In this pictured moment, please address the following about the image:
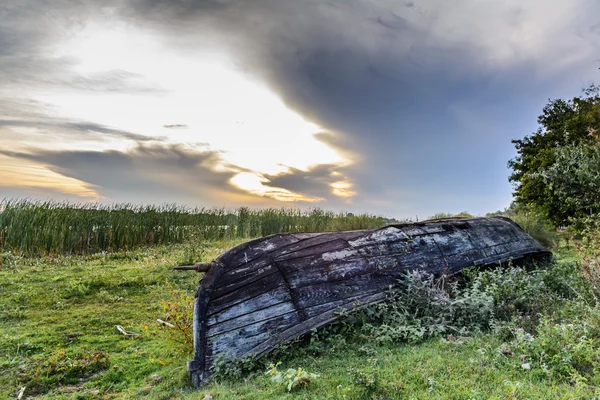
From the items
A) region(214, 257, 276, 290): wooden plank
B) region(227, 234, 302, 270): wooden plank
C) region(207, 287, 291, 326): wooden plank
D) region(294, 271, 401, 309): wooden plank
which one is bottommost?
region(207, 287, 291, 326): wooden plank

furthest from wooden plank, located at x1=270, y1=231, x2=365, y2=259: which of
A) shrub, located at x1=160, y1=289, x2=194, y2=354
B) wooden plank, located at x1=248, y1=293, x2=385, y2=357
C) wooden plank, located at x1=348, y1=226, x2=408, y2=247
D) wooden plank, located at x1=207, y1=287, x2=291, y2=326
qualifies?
shrub, located at x1=160, y1=289, x2=194, y2=354

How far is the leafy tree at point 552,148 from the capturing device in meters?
13.6

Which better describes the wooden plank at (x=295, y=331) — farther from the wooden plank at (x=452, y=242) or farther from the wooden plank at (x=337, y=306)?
the wooden plank at (x=452, y=242)

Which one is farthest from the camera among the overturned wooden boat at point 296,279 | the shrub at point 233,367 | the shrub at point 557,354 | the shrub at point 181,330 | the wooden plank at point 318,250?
the wooden plank at point 318,250

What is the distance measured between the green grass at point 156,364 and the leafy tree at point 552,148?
10.7m

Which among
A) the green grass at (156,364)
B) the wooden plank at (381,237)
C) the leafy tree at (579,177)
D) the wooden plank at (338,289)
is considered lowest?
the green grass at (156,364)

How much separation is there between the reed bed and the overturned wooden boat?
6.62 m

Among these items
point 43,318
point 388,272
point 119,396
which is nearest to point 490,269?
point 388,272

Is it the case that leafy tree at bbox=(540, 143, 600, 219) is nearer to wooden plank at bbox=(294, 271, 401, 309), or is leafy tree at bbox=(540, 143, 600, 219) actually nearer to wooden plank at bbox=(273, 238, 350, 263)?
wooden plank at bbox=(294, 271, 401, 309)

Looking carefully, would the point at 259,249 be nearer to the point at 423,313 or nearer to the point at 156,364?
the point at 156,364

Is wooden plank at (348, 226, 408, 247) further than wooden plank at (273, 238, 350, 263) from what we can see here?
Yes

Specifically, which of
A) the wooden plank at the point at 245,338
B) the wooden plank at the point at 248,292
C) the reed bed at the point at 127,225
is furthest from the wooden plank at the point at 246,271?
the reed bed at the point at 127,225

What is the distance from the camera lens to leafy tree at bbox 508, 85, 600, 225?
13.6 metres

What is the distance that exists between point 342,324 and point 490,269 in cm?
372
